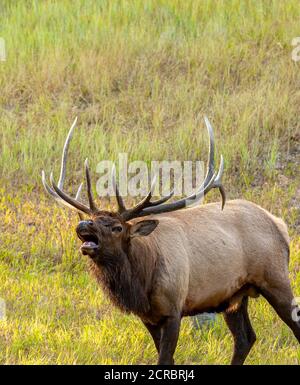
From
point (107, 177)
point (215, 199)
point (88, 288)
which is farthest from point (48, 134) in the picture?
point (88, 288)

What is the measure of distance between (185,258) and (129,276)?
47 centimetres

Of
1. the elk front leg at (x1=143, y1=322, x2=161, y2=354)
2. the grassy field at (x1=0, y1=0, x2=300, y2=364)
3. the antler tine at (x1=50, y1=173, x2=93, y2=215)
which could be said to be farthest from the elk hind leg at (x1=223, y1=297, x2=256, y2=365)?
the antler tine at (x1=50, y1=173, x2=93, y2=215)

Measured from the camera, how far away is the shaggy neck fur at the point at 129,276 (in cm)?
828

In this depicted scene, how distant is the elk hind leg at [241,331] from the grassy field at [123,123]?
157 mm

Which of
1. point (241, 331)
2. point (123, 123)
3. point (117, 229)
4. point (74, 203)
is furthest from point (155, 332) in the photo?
point (123, 123)

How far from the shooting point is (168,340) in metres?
8.30

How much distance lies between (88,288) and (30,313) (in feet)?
2.46

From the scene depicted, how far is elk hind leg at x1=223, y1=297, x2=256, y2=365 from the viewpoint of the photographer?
921 cm

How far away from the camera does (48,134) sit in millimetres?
13477

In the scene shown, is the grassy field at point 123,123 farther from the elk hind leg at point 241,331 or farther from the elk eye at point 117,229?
the elk eye at point 117,229

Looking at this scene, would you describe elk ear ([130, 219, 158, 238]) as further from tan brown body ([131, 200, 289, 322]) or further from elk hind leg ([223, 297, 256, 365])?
elk hind leg ([223, 297, 256, 365])

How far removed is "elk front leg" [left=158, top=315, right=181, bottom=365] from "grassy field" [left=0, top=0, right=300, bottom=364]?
2.33 ft
